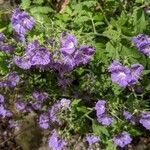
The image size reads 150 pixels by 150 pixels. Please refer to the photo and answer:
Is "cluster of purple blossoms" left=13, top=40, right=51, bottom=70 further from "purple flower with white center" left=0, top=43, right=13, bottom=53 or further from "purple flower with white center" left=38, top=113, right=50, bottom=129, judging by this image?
"purple flower with white center" left=38, top=113, right=50, bottom=129

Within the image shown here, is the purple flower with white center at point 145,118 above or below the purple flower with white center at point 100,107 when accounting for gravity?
below

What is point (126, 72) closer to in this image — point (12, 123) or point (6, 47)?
point (6, 47)

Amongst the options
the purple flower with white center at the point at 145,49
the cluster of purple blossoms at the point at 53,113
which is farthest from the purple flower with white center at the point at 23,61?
the purple flower with white center at the point at 145,49

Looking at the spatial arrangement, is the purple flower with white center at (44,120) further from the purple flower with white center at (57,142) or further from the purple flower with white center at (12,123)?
the purple flower with white center at (12,123)

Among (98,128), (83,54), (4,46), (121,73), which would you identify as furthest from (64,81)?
(121,73)

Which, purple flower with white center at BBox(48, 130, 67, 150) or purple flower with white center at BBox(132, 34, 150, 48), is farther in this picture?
purple flower with white center at BBox(48, 130, 67, 150)

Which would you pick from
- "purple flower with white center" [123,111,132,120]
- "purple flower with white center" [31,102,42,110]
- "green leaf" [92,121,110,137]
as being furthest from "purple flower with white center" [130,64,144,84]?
"purple flower with white center" [31,102,42,110]

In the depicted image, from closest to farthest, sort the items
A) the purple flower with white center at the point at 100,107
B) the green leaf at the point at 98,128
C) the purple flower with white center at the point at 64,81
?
the purple flower with white center at the point at 100,107 → the green leaf at the point at 98,128 → the purple flower with white center at the point at 64,81

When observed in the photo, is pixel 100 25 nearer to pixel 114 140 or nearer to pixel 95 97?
pixel 95 97
